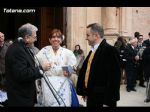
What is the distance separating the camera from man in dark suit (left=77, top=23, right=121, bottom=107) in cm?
568

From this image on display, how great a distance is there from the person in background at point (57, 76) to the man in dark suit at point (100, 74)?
0.97 meters

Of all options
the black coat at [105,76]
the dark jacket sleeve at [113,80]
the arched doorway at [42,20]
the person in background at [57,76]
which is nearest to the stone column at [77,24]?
the arched doorway at [42,20]

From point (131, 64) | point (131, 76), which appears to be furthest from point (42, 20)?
point (131, 76)

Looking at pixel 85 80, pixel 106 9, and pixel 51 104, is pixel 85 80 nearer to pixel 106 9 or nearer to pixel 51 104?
pixel 51 104

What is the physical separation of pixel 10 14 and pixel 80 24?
113 inches

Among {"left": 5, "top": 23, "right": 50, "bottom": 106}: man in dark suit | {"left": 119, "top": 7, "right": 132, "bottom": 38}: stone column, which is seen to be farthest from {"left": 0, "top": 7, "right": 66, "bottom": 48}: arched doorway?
→ {"left": 5, "top": 23, "right": 50, "bottom": 106}: man in dark suit

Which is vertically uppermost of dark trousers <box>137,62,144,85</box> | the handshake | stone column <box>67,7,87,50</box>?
stone column <box>67,7,87,50</box>

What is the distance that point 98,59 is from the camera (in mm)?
5879

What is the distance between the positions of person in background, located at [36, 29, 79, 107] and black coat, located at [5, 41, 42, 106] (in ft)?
3.36

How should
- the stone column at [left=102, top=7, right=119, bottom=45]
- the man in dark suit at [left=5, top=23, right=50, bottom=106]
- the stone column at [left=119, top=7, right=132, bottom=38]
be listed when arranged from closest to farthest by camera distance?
the man in dark suit at [left=5, top=23, right=50, bottom=106] → the stone column at [left=102, top=7, right=119, bottom=45] → the stone column at [left=119, top=7, right=132, bottom=38]

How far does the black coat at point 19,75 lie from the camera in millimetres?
5754

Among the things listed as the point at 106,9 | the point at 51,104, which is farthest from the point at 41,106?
the point at 106,9

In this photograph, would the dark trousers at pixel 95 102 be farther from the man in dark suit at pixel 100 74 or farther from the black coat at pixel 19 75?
the black coat at pixel 19 75

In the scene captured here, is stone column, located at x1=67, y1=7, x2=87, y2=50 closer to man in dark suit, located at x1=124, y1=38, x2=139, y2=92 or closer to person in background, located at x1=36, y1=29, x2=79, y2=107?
man in dark suit, located at x1=124, y1=38, x2=139, y2=92
